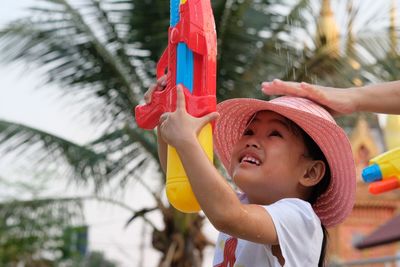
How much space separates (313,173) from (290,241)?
0.90 ft

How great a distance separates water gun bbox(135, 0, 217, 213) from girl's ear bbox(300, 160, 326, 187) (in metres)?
0.39

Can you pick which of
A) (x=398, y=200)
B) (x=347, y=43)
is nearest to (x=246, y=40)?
(x=347, y=43)

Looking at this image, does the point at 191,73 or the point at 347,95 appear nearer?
the point at 191,73

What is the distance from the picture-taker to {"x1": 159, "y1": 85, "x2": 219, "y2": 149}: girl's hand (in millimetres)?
1788

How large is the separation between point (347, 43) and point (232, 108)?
15.7 feet

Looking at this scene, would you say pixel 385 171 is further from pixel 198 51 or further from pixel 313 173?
pixel 198 51

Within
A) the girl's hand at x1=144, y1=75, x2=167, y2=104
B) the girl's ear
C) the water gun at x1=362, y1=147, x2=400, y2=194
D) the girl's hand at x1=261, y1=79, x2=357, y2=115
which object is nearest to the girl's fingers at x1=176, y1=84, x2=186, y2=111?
the girl's hand at x1=144, y1=75, x2=167, y2=104

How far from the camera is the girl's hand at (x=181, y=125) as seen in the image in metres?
1.79

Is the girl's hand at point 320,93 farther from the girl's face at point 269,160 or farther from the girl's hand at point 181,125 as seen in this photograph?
the girl's hand at point 181,125

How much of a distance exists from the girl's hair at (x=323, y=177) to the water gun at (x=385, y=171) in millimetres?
244

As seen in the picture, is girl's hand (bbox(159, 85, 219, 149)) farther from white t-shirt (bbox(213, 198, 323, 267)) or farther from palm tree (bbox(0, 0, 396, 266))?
palm tree (bbox(0, 0, 396, 266))

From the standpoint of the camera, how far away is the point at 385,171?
239 centimetres

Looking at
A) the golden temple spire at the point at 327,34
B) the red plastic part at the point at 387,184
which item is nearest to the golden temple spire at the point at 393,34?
the golden temple spire at the point at 327,34

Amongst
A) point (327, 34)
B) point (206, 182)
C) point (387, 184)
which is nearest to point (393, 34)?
point (327, 34)
